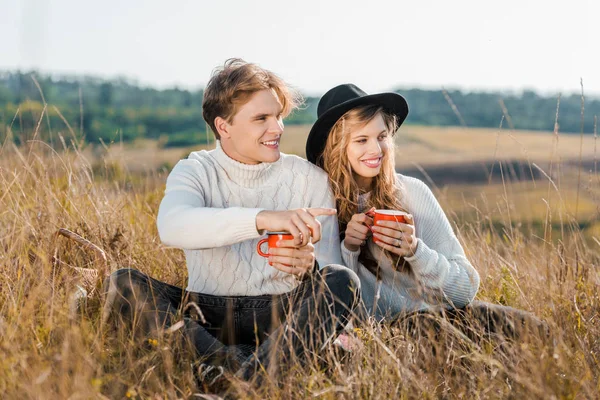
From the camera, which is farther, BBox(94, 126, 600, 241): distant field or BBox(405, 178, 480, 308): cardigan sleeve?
BBox(94, 126, 600, 241): distant field

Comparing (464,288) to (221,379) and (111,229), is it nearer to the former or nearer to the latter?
(221,379)

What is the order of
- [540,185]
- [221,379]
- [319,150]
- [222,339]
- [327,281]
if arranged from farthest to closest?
1. [540,185]
2. [319,150]
3. [222,339]
4. [327,281]
5. [221,379]

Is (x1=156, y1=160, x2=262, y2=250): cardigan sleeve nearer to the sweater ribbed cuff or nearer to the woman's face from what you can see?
the sweater ribbed cuff

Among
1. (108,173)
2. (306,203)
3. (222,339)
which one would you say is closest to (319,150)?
(306,203)

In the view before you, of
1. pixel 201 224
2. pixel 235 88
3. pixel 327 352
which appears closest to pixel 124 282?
pixel 201 224

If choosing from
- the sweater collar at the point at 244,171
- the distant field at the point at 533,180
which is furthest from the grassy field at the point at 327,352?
the sweater collar at the point at 244,171

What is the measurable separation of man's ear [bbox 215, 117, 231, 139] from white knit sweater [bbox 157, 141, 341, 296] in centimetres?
9

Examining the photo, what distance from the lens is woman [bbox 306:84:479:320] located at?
343 cm

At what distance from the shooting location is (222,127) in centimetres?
349

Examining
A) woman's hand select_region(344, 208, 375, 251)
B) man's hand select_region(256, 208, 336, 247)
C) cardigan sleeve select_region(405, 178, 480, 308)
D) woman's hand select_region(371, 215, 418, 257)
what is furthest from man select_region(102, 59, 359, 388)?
cardigan sleeve select_region(405, 178, 480, 308)

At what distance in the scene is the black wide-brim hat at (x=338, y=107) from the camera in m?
3.54

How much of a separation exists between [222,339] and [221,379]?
53cm

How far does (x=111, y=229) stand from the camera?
4.13 m

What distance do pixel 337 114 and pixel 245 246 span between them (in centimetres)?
89
